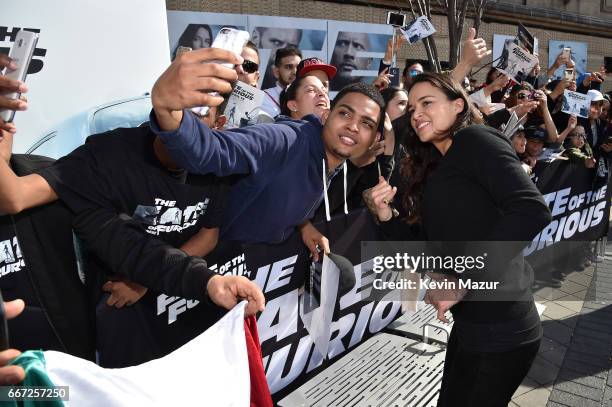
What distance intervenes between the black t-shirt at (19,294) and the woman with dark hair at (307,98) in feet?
7.56

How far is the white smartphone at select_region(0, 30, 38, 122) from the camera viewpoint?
156 centimetres

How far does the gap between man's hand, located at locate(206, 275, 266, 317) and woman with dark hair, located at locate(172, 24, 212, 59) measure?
716cm

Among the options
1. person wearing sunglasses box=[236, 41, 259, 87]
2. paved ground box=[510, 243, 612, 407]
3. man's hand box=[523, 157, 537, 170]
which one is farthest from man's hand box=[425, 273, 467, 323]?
man's hand box=[523, 157, 537, 170]

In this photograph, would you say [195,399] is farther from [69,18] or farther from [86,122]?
[69,18]

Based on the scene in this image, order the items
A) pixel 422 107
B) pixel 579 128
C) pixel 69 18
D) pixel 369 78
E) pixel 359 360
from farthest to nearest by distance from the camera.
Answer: pixel 369 78
pixel 579 128
pixel 69 18
pixel 359 360
pixel 422 107

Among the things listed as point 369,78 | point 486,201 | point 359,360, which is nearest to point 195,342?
point 486,201

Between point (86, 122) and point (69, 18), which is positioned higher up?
point (69, 18)

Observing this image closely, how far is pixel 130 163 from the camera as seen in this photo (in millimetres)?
1959

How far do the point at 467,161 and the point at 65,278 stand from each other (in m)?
1.65

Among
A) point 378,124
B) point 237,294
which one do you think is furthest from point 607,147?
point 237,294

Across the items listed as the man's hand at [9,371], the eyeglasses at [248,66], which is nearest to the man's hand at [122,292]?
the man's hand at [9,371]

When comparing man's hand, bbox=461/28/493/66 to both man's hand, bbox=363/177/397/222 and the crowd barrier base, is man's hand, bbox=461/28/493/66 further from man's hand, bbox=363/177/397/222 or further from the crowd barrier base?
the crowd barrier base

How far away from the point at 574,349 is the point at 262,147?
333cm

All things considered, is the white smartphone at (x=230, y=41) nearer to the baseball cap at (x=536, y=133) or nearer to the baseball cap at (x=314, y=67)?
the baseball cap at (x=314, y=67)
